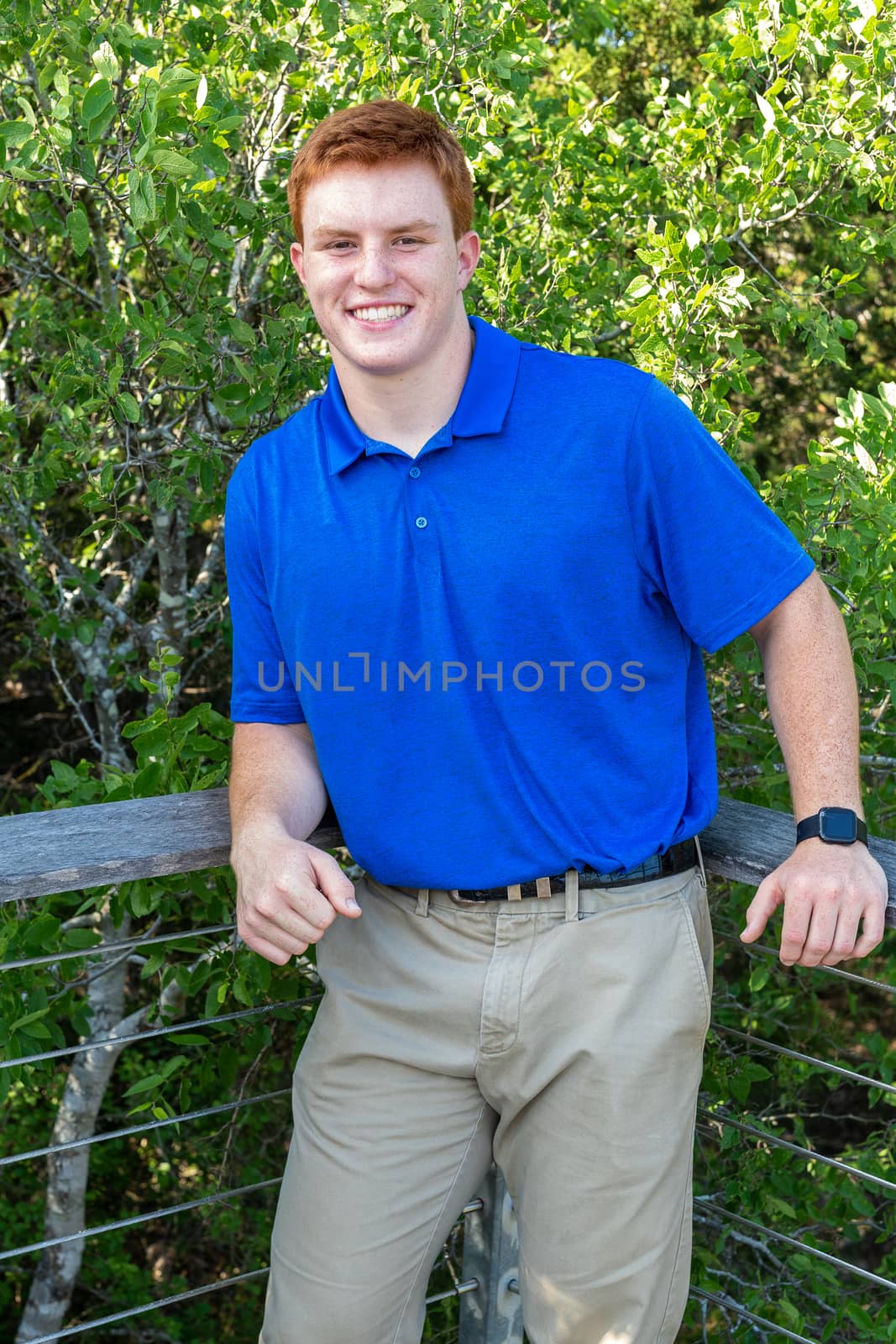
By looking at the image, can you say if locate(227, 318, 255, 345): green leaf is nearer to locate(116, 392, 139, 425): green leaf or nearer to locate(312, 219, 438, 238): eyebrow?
locate(116, 392, 139, 425): green leaf

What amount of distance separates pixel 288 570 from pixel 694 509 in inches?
22.6

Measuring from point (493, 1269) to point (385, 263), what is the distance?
1.61m

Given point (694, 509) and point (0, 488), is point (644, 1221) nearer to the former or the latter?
point (694, 509)

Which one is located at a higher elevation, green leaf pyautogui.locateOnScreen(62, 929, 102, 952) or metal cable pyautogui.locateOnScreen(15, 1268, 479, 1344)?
green leaf pyautogui.locateOnScreen(62, 929, 102, 952)

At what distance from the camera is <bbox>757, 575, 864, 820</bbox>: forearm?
1700 millimetres

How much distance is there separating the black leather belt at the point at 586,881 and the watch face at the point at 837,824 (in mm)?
231

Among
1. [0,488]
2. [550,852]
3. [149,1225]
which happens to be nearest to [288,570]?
[550,852]

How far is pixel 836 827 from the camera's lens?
1.66m

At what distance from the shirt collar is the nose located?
6.7 inches

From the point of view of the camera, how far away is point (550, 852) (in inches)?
69.7

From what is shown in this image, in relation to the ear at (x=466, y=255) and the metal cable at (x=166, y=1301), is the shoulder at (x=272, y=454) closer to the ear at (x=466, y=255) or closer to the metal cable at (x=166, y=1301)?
the ear at (x=466, y=255)

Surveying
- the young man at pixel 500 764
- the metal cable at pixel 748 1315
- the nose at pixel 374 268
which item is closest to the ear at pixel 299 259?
the young man at pixel 500 764

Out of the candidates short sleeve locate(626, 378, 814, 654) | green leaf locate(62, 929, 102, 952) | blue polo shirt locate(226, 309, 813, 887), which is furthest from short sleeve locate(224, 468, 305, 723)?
green leaf locate(62, 929, 102, 952)

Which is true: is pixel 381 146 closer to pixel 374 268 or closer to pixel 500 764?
pixel 374 268
